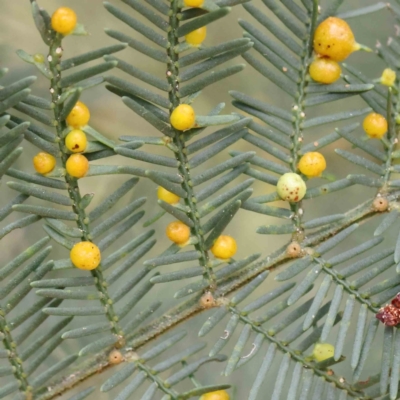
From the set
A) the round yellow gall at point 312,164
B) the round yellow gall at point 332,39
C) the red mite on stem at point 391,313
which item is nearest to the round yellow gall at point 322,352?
the red mite on stem at point 391,313

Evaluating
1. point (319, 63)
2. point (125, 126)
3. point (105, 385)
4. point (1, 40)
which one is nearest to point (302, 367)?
point (105, 385)

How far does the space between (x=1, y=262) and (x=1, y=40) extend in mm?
319

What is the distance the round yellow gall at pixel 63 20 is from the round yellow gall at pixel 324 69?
0.72 feet

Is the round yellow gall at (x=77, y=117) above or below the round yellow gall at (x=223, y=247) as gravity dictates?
above

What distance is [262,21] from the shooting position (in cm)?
44

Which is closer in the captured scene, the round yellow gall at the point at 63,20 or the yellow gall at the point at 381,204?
the round yellow gall at the point at 63,20

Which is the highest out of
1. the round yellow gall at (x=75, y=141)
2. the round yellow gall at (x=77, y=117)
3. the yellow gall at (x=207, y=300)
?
the round yellow gall at (x=77, y=117)

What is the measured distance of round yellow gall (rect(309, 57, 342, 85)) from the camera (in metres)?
0.45

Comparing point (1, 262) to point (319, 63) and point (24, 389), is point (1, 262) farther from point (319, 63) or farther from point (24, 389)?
point (319, 63)

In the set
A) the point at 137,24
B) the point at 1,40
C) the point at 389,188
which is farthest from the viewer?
the point at 1,40

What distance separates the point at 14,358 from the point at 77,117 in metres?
0.23

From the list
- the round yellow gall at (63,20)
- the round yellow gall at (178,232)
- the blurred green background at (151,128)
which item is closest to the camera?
the round yellow gall at (63,20)

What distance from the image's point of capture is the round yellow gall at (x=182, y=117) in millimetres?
405

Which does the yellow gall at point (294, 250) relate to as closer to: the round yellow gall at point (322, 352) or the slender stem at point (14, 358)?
the round yellow gall at point (322, 352)
